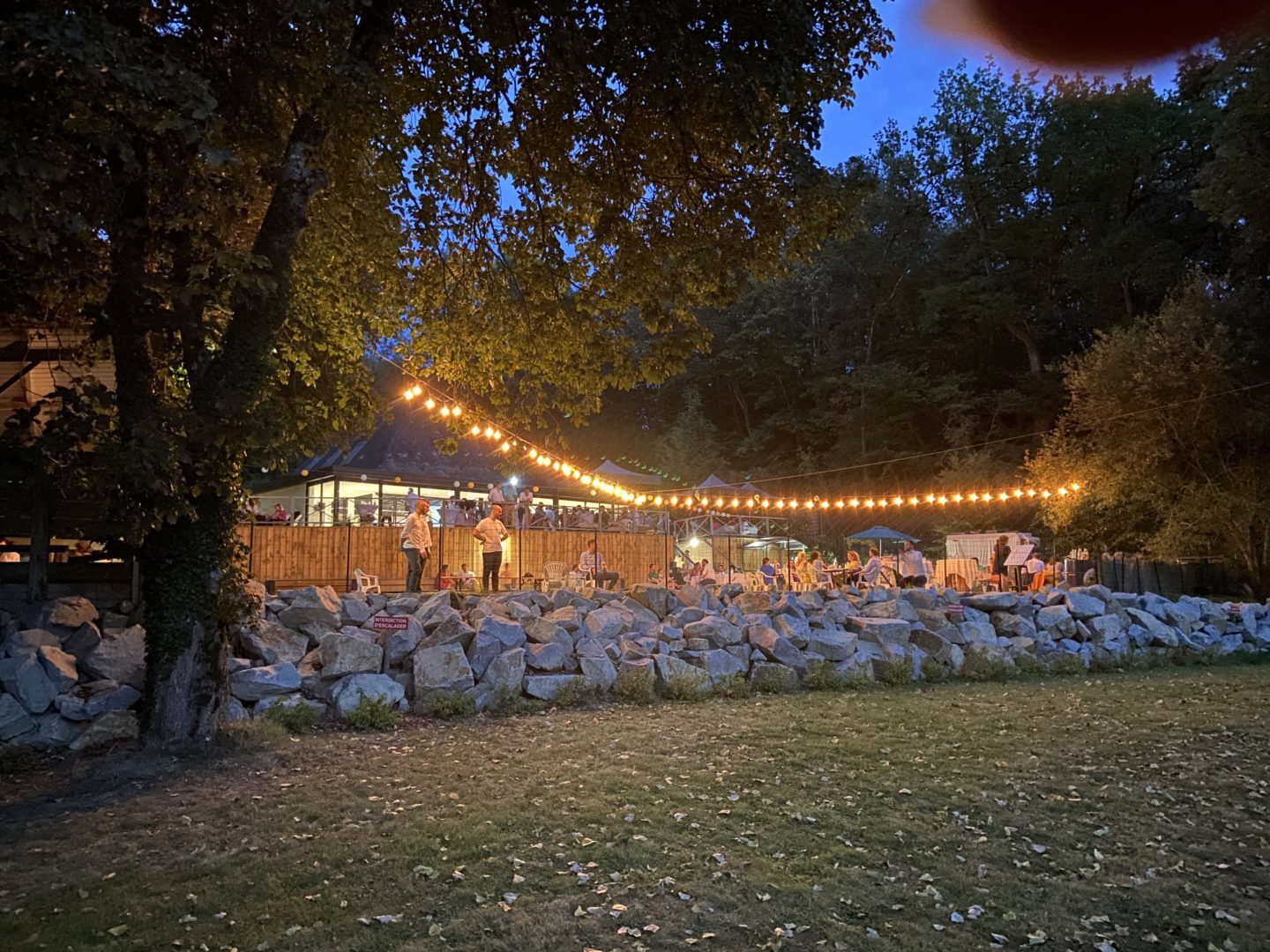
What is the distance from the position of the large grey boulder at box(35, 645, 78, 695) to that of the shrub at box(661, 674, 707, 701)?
5.27 m

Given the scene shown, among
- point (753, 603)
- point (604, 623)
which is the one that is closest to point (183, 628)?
point (604, 623)

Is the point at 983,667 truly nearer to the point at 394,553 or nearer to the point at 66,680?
the point at 394,553

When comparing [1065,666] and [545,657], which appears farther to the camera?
[1065,666]

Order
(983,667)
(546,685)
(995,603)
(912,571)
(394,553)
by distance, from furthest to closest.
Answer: (912,571), (394,553), (995,603), (983,667), (546,685)

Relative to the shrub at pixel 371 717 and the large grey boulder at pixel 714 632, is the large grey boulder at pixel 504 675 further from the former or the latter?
the large grey boulder at pixel 714 632

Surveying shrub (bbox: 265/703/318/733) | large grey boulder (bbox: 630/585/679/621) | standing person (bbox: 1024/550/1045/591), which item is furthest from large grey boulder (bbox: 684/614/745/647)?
standing person (bbox: 1024/550/1045/591)

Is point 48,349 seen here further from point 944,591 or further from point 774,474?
point 774,474

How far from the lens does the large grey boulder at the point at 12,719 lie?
5891 millimetres

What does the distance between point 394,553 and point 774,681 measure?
744cm

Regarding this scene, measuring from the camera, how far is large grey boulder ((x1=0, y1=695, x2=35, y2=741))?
5891mm

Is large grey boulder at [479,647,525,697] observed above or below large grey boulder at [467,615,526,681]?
below

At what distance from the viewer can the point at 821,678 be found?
946 cm

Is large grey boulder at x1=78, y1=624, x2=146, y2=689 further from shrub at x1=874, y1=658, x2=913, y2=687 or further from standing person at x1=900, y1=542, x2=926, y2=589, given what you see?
standing person at x1=900, y1=542, x2=926, y2=589

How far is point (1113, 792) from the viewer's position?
4.98 meters
